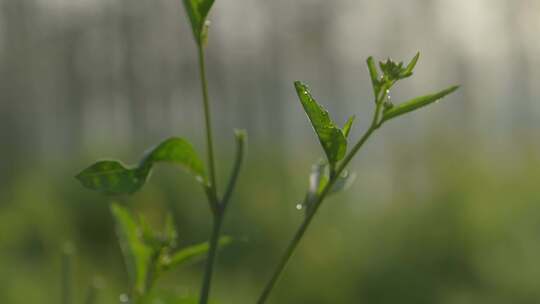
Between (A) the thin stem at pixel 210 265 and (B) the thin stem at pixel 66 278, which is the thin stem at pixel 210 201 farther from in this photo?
(B) the thin stem at pixel 66 278

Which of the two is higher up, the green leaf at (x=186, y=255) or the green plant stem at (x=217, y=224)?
the green plant stem at (x=217, y=224)

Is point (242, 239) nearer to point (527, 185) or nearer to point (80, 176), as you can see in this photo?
point (80, 176)

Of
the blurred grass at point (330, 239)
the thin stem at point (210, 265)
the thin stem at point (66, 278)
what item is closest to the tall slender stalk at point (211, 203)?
the thin stem at point (210, 265)

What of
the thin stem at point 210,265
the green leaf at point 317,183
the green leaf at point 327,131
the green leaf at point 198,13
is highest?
the green leaf at point 198,13

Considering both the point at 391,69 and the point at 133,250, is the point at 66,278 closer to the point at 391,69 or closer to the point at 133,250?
the point at 133,250

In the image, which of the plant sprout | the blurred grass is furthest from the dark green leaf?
the blurred grass

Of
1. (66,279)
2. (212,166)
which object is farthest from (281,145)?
(212,166)

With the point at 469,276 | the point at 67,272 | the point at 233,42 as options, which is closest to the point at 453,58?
the point at 233,42
